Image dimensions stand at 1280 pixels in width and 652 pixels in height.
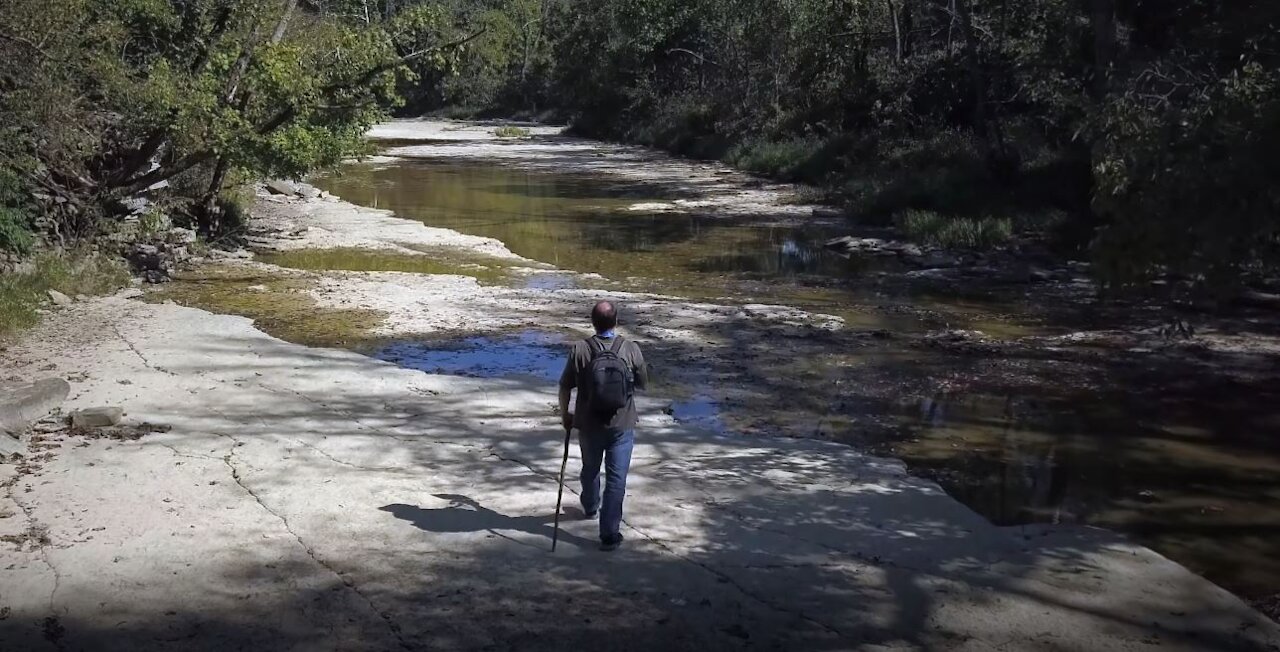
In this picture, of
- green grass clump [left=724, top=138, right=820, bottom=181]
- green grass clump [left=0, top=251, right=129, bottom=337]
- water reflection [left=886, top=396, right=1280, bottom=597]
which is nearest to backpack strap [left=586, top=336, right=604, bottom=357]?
water reflection [left=886, top=396, right=1280, bottom=597]

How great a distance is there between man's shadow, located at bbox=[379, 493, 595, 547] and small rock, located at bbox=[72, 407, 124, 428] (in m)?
3.07

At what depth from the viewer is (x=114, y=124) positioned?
18.2 meters

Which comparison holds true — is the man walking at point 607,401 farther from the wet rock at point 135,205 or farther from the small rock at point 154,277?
the wet rock at point 135,205

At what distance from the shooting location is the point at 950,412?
38.3 ft

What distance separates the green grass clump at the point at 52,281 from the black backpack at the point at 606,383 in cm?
871

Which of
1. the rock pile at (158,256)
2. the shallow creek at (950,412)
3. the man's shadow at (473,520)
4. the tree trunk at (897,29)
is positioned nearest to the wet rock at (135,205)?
the rock pile at (158,256)

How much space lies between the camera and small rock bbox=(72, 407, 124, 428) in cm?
955

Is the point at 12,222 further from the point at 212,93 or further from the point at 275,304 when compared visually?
the point at 212,93

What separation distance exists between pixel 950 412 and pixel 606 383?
5.70 m

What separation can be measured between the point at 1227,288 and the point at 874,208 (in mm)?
22311

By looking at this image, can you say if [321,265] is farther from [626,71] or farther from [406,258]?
[626,71]

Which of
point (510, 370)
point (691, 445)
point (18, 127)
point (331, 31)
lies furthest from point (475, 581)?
point (331, 31)

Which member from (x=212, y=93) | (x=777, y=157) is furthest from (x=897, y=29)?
(x=212, y=93)

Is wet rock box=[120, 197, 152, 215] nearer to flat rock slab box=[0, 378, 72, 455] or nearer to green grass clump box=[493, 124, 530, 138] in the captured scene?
flat rock slab box=[0, 378, 72, 455]
